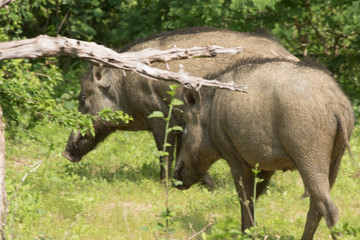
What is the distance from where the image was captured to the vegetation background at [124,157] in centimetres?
580

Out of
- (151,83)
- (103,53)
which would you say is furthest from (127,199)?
(103,53)

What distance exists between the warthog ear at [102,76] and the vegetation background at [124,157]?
495 mm

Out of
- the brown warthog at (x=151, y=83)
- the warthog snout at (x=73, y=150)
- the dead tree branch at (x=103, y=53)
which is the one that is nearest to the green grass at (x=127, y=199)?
the warthog snout at (x=73, y=150)

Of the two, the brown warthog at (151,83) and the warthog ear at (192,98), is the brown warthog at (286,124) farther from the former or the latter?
the brown warthog at (151,83)

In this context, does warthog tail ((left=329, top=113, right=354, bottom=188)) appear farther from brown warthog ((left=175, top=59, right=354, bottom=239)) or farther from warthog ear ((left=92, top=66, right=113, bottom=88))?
warthog ear ((left=92, top=66, right=113, bottom=88))

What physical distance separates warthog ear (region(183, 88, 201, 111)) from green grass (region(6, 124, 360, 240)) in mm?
1110

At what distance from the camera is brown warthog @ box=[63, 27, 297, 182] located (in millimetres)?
7148

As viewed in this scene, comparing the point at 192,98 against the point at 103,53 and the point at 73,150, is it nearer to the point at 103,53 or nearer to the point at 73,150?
the point at 103,53

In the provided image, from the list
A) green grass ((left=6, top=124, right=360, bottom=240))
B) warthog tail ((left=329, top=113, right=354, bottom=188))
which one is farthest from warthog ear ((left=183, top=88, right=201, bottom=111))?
warthog tail ((left=329, top=113, right=354, bottom=188))

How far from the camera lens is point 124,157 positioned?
876 cm

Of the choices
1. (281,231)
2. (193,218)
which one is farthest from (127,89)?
(281,231)

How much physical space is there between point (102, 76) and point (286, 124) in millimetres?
3700

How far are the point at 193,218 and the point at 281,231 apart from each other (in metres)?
0.98

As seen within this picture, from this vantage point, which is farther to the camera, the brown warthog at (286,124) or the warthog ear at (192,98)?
the warthog ear at (192,98)
